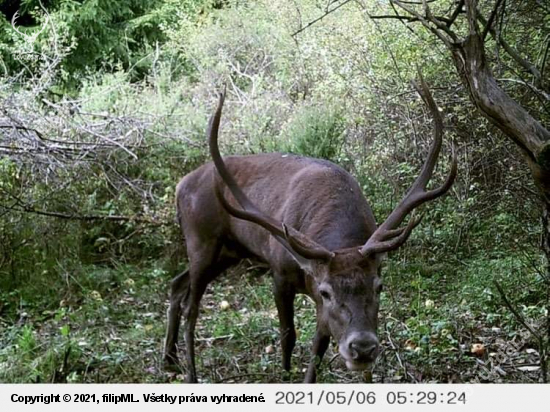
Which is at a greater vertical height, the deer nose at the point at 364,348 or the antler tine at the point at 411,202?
the antler tine at the point at 411,202

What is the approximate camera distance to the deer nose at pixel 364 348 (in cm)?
344

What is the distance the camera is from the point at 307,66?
907cm

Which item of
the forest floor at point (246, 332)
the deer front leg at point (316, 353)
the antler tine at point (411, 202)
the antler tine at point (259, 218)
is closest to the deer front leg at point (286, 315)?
the forest floor at point (246, 332)

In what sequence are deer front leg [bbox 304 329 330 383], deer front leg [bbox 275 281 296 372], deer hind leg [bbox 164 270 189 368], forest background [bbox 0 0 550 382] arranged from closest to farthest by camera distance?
1. deer front leg [bbox 304 329 330 383]
2. deer front leg [bbox 275 281 296 372]
3. forest background [bbox 0 0 550 382]
4. deer hind leg [bbox 164 270 189 368]

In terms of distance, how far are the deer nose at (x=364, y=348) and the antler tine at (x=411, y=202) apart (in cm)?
39

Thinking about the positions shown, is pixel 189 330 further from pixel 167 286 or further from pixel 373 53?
pixel 373 53

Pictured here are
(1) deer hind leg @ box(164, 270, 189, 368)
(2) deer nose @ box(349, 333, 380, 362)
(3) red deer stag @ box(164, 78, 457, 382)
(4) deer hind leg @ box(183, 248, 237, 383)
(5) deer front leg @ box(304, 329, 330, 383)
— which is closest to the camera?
(2) deer nose @ box(349, 333, 380, 362)

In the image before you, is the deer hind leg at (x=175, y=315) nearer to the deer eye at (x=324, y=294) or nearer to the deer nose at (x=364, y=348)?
the deer eye at (x=324, y=294)

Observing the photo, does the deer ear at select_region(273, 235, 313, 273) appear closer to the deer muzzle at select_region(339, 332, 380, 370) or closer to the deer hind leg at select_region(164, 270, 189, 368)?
the deer muzzle at select_region(339, 332, 380, 370)

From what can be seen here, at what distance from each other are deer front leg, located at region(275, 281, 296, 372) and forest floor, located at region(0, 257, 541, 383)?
125 mm

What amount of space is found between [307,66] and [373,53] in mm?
1480

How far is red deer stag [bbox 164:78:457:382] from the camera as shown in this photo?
3615mm
